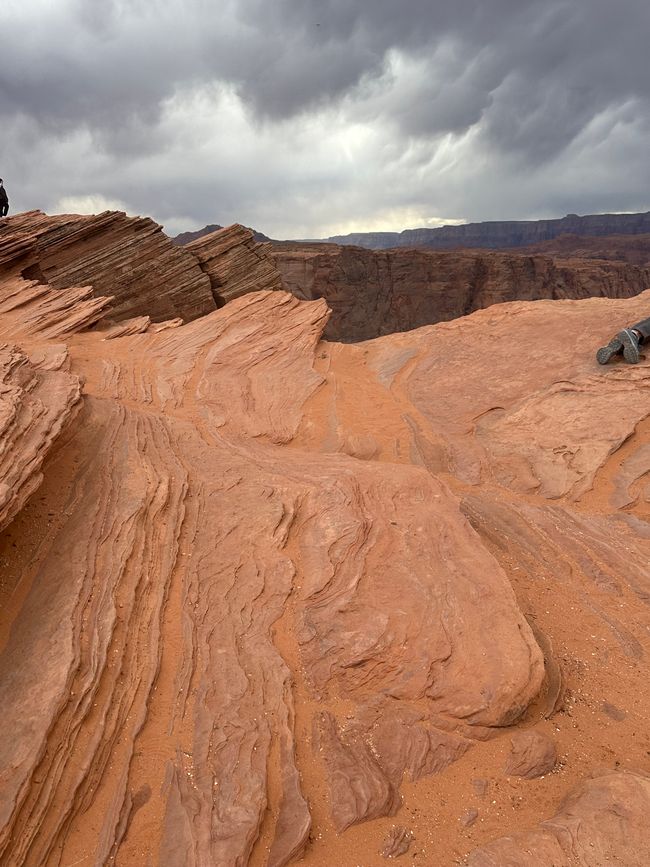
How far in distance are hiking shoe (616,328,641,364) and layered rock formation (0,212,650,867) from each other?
110 cm

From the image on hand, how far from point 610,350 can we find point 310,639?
377 inches

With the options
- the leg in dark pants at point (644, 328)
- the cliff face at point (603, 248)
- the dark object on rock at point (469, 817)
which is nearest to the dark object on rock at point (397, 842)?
the dark object on rock at point (469, 817)

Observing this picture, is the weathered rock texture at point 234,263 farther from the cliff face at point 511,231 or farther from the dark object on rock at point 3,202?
the cliff face at point 511,231

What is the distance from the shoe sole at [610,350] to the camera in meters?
11.4

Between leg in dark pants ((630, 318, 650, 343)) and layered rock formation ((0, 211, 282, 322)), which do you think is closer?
leg in dark pants ((630, 318, 650, 343))

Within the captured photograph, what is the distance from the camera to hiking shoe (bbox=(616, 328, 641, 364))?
1119 centimetres

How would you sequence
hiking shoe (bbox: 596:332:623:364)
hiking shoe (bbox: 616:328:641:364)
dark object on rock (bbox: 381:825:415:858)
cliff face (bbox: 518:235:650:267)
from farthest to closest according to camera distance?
cliff face (bbox: 518:235:650:267), hiking shoe (bbox: 596:332:623:364), hiking shoe (bbox: 616:328:641:364), dark object on rock (bbox: 381:825:415:858)

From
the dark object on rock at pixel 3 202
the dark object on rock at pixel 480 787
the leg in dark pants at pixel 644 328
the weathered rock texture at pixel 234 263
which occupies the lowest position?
the dark object on rock at pixel 480 787

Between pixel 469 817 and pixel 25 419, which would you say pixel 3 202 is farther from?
pixel 469 817

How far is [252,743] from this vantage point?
4.11 meters

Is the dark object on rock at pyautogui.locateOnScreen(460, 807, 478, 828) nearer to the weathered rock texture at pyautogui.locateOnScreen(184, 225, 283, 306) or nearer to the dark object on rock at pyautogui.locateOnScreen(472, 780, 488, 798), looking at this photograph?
the dark object on rock at pyautogui.locateOnScreen(472, 780, 488, 798)

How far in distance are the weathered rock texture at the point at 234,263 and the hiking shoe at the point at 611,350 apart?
40.8ft

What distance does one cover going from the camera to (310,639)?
16.8 ft

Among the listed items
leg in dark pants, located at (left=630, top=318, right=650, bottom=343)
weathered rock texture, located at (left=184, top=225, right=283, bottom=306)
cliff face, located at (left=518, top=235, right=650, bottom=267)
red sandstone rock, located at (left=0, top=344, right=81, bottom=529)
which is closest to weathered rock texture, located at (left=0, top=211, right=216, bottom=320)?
weathered rock texture, located at (left=184, top=225, right=283, bottom=306)
